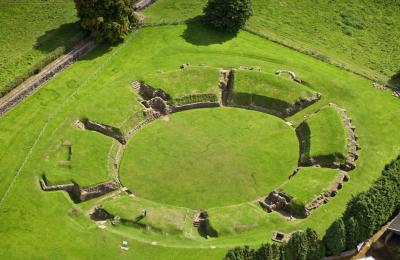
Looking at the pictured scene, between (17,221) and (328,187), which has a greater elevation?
(328,187)

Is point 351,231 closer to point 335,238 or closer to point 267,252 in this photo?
point 335,238

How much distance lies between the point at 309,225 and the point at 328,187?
285 inches

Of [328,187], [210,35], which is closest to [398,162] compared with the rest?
[328,187]

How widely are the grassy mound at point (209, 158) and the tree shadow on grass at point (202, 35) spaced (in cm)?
1878

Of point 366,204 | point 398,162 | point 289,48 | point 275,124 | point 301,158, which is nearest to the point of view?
point 366,204

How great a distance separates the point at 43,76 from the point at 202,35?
32.3 m

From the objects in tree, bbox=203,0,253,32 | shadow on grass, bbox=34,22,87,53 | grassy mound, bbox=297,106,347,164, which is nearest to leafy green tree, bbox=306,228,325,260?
grassy mound, bbox=297,106,347,164

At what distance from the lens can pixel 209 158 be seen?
297ft

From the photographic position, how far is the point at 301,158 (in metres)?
90.1

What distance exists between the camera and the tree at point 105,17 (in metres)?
104

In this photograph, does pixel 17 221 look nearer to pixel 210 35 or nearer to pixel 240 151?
pixel 240 151

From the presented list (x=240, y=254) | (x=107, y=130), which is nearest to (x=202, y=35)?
(x=107, y=130)

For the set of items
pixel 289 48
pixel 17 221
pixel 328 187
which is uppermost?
pixel 289 48

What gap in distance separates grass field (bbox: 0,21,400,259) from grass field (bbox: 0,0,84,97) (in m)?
4.51
